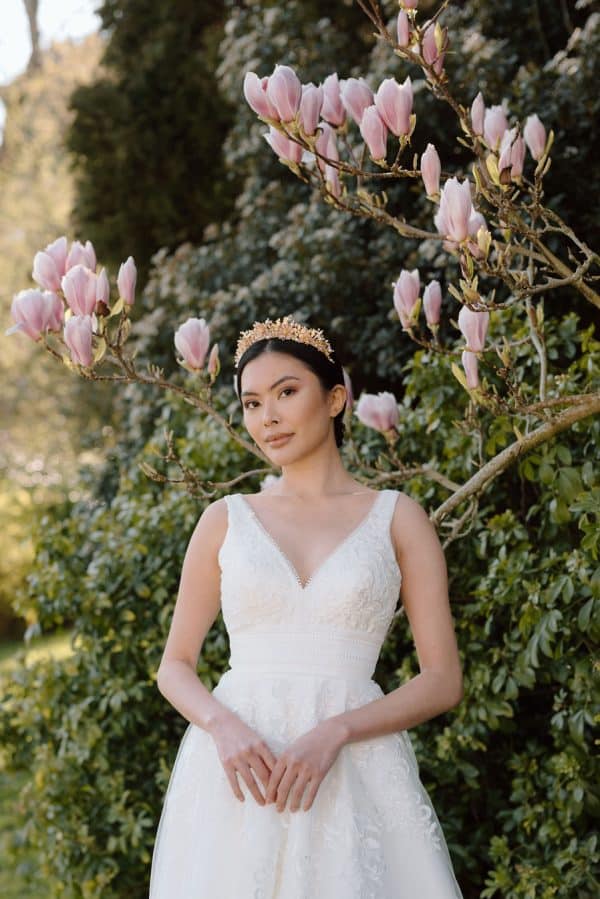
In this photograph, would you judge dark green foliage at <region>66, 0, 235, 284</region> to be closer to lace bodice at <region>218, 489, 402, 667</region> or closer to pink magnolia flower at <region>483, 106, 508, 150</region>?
pink magnolia flower at <region>483, 106, 508, 150</region>

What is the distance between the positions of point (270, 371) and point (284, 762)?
781mm

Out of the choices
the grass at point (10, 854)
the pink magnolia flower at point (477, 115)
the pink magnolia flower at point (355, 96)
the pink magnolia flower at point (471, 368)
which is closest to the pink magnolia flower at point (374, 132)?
the pink magnolia flower at point (355, 96)

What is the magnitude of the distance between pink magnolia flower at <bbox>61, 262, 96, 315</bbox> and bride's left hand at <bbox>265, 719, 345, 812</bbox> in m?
1.14

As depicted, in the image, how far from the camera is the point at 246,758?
200cm

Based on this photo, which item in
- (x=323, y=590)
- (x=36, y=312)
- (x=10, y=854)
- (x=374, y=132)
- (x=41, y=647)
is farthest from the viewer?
(x=41, y=647)

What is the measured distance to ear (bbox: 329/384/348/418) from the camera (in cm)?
239

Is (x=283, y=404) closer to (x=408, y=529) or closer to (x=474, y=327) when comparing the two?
(x=408, y=529)

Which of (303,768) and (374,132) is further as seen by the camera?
(374,132)

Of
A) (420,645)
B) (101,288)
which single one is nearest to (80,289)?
(101,288)

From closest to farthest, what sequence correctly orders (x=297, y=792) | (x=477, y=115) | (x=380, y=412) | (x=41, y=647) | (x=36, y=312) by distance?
(x=297, y=792), (x=477, y=115), (x=36, y=312), (x=380, y=412), (x=41, y=647)

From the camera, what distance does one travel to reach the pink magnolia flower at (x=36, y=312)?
2609 millimetres

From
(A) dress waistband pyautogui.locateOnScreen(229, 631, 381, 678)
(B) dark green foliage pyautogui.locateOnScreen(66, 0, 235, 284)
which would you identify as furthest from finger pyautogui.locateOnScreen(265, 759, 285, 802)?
(B) dark green foliage pyautogui.locateOnScreen(66, 0, 235, 284)

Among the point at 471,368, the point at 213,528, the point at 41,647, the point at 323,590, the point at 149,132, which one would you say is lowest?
the point at 323,590

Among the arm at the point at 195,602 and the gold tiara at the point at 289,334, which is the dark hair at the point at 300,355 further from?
the arm at the point at 195,602
